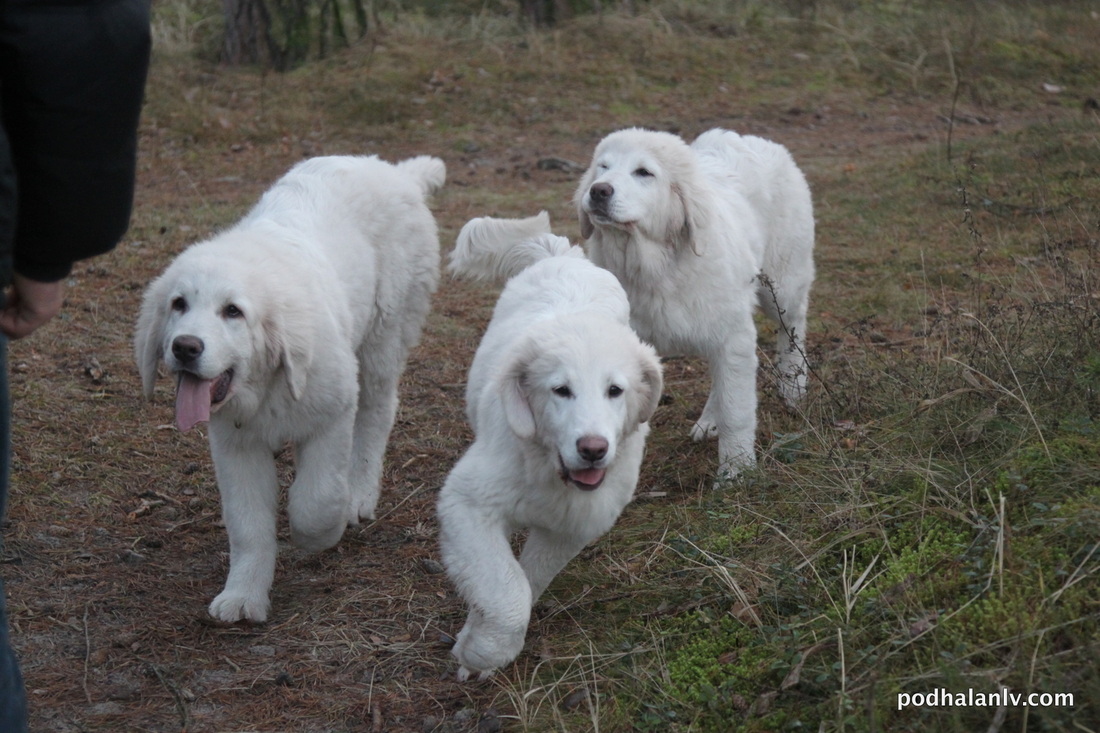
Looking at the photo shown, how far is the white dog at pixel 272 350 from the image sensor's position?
3.87 meters

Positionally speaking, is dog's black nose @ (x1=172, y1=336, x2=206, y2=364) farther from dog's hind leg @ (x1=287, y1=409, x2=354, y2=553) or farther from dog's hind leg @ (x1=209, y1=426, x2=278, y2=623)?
dog's hind leg @ (x1=287, y1=409, x2=354, y2=553)

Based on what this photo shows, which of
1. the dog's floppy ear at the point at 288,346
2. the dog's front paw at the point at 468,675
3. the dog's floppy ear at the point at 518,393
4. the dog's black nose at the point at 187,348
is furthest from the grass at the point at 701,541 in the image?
the dog's black nose at the point at 187,348

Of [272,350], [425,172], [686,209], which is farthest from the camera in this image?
[425,172]

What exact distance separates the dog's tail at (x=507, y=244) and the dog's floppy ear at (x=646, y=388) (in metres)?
1.31

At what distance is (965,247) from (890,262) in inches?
22.8

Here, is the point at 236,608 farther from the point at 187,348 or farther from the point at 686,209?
the point at 686,209

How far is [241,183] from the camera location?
1046 centimetres

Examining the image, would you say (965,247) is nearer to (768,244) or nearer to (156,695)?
(768,244)

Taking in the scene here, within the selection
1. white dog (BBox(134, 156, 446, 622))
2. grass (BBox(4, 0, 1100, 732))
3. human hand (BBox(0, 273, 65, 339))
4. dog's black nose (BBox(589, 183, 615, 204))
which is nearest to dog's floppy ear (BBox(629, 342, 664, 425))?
grass (BBox(4, 0, 1100, 732))

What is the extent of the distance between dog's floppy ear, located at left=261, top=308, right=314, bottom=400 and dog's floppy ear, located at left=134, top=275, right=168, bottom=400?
0.36m

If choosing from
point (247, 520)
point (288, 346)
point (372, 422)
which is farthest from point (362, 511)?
point (288, 346)

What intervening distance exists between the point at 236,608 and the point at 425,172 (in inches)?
93.6

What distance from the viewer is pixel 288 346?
4.00 meters

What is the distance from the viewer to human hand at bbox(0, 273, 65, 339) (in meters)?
2.29
